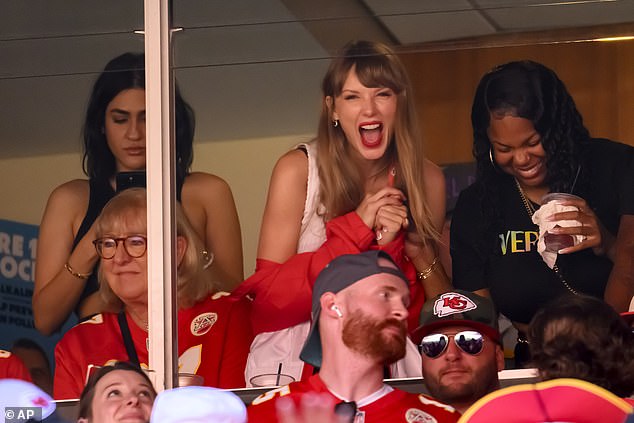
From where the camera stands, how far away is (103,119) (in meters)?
5.09

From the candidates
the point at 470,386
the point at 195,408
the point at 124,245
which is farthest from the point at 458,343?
the point at 124,245

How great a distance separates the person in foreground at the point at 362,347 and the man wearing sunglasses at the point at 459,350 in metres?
0.14

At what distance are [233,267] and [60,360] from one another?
73cm

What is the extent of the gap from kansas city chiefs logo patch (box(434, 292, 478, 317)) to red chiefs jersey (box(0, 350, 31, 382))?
60.4 inches

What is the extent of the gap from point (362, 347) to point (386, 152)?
1070mm

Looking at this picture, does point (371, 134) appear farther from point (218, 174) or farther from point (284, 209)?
point (218, 174)

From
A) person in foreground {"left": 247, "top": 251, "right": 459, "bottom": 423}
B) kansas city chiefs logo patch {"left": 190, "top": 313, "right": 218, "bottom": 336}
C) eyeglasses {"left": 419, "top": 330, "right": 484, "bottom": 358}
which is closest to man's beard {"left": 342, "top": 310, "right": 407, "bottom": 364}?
person in foreground {"left": 247, "top": 251, "right": 459, "bottom": 423}

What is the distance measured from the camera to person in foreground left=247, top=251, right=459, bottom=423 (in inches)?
166

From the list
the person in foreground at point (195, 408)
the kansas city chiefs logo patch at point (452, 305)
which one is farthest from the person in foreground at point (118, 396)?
the kansas city chiefs logo patch at point (452, 305)

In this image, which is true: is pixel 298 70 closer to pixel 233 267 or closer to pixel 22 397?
pixel 233 267

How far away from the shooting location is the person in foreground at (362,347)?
4.21m

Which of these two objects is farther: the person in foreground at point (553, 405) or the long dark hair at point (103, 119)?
the long dark hair at point (103, 119)

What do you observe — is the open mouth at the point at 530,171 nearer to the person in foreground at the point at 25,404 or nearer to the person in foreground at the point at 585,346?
the person in foreground at the point at 585,346

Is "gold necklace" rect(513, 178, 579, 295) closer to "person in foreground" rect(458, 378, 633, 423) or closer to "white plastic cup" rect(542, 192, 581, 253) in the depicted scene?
"white plastic cup" rect(542, 192, 581, 253)
